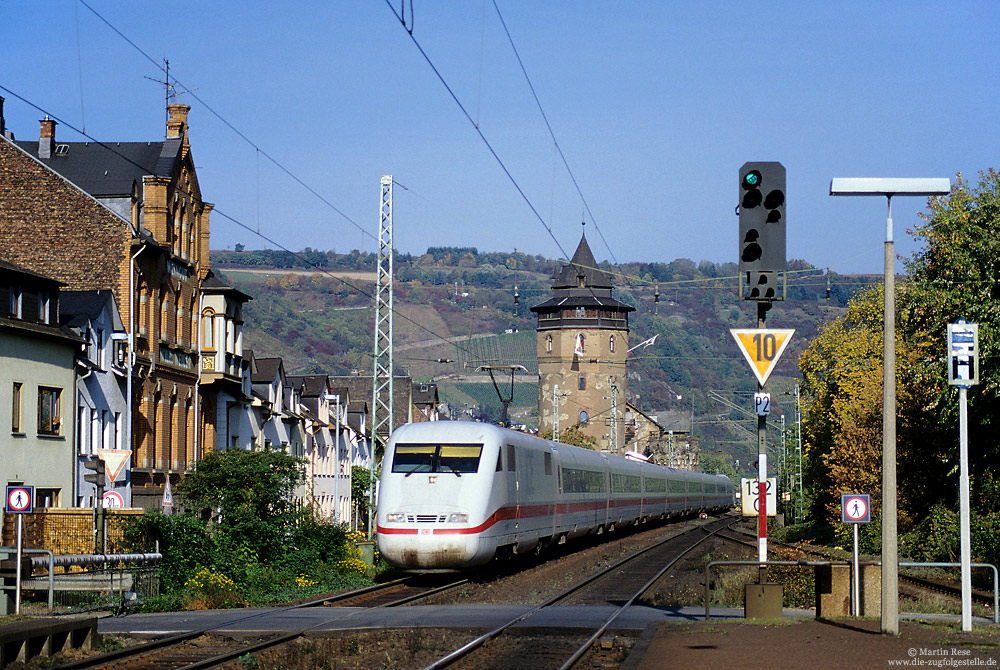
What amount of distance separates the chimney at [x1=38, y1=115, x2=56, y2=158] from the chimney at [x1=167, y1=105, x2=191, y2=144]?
4.97 metres

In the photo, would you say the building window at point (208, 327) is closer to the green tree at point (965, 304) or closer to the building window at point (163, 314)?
the building window at point (163, 314)

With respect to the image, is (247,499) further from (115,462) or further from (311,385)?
(311,385)

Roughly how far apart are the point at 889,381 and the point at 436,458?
45.3 ft

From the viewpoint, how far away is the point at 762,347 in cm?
1755

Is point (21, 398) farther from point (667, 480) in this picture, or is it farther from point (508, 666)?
point (667, 480)

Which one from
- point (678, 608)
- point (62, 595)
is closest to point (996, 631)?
point (678, 608)

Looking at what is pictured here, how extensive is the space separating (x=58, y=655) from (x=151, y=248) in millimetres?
30900

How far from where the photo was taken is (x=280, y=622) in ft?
66.0

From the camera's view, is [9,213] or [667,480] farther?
[667,480]

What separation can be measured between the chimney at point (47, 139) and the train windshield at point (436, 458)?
1202 inches

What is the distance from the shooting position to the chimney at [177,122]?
168ft

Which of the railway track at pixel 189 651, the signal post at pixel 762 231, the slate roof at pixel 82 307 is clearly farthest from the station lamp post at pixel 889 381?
the slate roof at pixel 82 307

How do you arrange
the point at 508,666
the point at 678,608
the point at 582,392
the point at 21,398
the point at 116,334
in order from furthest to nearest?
1. the point at 582,392
2. the point at 116,334
3. the point at 21,398
4. the point at 678,608
5. the point at 508,666

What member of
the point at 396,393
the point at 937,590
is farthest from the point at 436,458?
the point at 396,393
